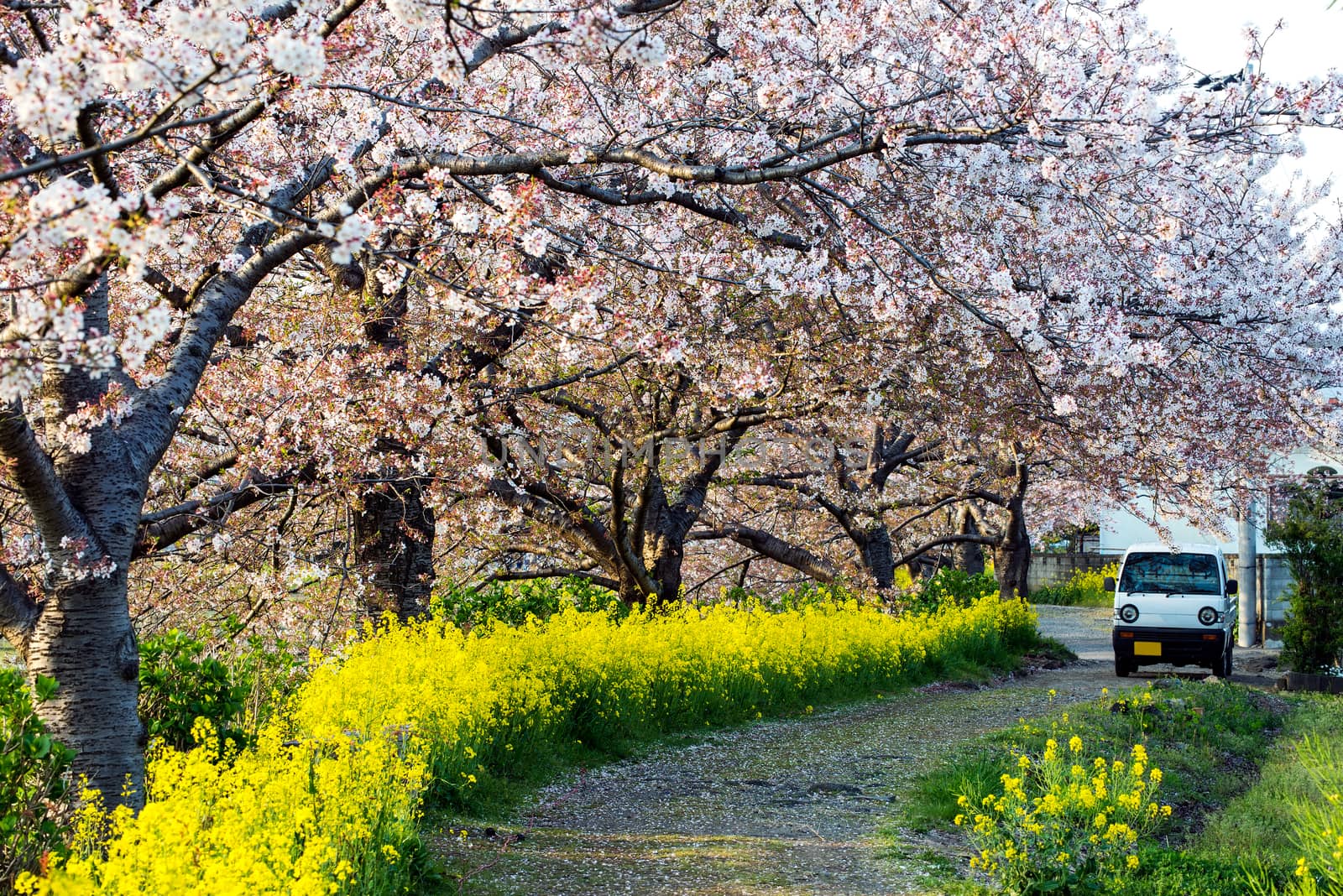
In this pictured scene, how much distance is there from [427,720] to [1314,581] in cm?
1307

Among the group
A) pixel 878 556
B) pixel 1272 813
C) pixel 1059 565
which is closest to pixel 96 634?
pixel 1272 813

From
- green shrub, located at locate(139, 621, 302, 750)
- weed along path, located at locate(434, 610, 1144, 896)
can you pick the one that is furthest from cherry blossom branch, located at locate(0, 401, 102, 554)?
weed along path, located at locate(434, 610, 1144, 896)

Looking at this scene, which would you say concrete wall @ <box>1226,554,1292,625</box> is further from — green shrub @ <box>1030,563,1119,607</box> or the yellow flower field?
green shrub @ <box>1030,563,1119,607</box>

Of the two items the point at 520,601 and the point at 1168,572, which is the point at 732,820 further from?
the point at 1168,572

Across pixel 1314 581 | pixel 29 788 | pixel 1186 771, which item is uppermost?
pixel 1314 581

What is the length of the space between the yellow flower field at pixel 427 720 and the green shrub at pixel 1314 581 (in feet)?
15.0

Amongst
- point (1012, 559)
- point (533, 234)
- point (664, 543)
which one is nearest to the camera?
point (533, 234)

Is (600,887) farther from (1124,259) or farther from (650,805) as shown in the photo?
(1124,259)

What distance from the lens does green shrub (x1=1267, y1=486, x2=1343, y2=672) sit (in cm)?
1502

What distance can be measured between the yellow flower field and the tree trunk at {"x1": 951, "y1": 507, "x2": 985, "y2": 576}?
39.1ft

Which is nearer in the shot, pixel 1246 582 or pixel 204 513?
pixel 204 513

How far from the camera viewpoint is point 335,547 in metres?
10.8

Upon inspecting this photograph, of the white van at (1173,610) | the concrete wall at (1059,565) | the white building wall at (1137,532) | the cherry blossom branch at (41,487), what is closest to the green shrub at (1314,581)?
the white van at (1173,610)

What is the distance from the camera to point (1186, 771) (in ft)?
28.0
